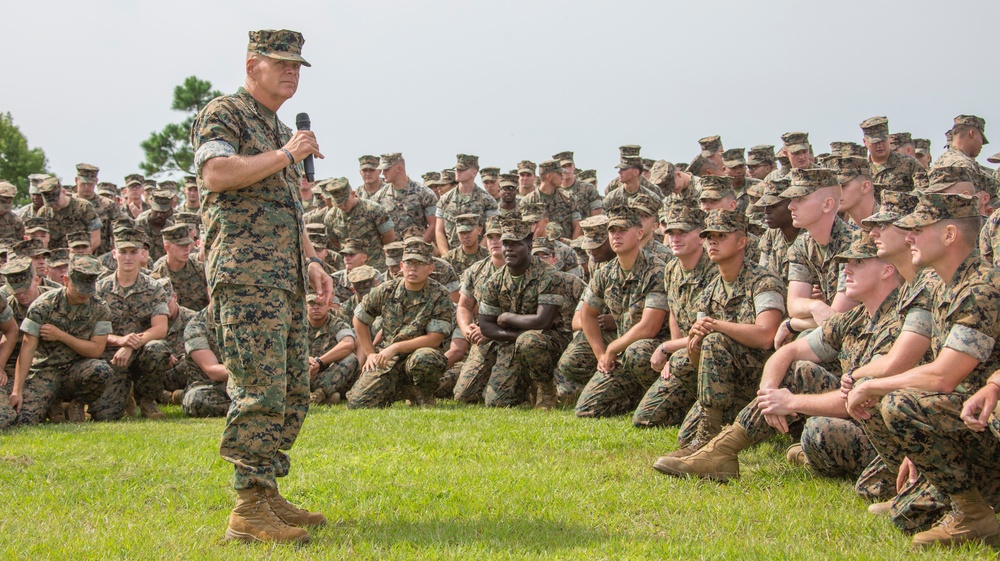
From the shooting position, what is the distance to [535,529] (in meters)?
5.26

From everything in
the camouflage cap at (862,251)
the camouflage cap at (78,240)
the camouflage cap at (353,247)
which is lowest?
the camouflage cap at (353,247)

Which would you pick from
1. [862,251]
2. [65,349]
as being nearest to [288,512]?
[862,251]

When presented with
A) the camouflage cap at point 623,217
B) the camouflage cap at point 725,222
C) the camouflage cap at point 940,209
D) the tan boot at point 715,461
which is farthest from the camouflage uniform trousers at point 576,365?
the camouflage cap at point 940,209

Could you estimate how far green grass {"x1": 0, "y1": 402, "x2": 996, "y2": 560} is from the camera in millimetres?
4891

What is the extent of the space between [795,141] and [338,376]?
238 inches

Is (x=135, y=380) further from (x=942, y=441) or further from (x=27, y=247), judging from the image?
(x=942, y=441)

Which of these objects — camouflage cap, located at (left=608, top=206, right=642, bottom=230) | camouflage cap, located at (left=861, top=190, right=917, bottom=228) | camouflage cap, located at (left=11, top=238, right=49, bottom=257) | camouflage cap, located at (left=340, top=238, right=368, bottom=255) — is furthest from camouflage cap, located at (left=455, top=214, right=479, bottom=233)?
camouflage cap, located at (left=861, top=190, right=917, bottom=228)

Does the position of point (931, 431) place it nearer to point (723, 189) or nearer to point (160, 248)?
point (723, 189)

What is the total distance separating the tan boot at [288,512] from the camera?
17.1 feet

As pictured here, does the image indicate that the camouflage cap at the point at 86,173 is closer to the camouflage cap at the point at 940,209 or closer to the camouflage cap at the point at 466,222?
the camouflage cap at the point at 466,222

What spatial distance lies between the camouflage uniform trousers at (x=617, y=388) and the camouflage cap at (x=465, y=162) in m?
6.24

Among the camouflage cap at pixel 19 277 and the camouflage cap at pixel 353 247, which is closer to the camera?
the camouflage cap at pixel 19 277

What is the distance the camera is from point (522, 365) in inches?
416

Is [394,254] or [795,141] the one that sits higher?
[795,141]
